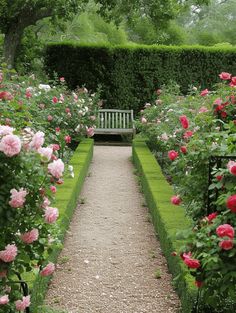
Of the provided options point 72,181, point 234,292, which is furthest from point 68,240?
point 234,292

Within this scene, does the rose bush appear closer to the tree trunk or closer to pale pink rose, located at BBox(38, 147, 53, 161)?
pale pink rose, located at BBox(38, 147, 53, 161)

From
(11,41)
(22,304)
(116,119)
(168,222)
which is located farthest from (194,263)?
(11,41)

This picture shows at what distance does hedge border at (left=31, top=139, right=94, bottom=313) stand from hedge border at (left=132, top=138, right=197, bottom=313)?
0.89 m

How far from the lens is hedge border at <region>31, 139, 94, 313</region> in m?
3.77

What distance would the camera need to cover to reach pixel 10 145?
2689 millimetres

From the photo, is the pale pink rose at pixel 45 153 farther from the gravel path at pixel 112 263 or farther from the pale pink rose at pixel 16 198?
the gravel path at pixel 112 263

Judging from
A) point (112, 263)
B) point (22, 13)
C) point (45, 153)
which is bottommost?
point (112, 263)

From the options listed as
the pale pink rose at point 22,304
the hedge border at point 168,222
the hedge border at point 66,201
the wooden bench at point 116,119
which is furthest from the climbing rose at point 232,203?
the wooden bench at point 116,119

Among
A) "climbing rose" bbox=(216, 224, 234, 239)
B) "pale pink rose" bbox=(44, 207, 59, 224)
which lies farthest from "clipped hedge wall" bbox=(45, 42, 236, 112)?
"climbing rose" bbox=(216, 224, 234, 239)

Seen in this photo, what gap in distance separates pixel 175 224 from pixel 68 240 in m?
1.16

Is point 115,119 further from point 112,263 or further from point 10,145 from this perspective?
point 10,145

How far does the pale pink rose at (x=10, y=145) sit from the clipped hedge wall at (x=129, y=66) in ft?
40.7

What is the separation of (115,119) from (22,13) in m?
3.44

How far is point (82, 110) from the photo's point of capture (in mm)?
10898
